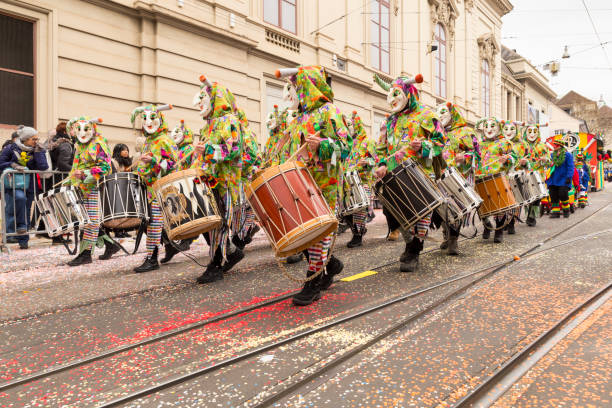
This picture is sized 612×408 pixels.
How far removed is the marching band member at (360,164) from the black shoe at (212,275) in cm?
293

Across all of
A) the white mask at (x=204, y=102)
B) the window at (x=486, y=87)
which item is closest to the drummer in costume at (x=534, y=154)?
the white mask at (x=204, y=102)

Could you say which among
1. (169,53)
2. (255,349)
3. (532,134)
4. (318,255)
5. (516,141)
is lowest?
(255,349)

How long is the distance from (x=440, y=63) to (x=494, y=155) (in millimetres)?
20197

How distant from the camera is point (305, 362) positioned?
2635mm

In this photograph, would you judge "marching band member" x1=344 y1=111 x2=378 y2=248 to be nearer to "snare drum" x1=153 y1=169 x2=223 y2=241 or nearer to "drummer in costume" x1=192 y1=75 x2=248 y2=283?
"drummer in costume" x1=192 y1=75 x2=248 y2=283

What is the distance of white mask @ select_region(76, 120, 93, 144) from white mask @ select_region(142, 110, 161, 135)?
3.07ft

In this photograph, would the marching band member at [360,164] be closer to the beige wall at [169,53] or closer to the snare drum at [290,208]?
the snare drum at [290,208]

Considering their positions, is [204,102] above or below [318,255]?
above

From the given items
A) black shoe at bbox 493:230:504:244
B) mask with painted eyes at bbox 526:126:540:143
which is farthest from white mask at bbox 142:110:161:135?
mask with painted eyes at bbox 526:126:540:143

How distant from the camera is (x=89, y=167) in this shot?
618 centimetres

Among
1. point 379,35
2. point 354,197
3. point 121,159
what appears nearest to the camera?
point 354,197

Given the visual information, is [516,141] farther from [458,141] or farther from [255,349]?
[255,349]

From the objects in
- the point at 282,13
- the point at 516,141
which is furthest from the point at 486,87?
the point at 516,141

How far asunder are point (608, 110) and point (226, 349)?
7908 centimetres
